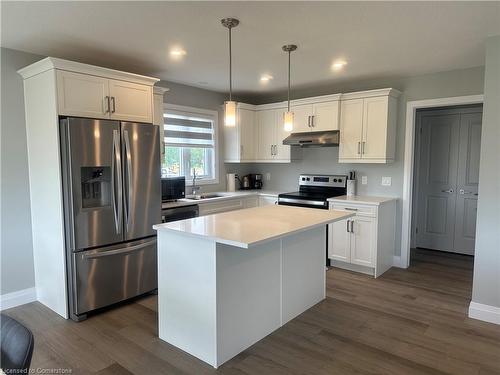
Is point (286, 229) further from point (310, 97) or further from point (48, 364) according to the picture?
point (310, 97)

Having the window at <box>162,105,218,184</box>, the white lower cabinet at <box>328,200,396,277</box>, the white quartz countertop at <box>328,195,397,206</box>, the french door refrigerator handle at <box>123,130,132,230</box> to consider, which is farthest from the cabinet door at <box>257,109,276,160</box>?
the french door refrigerator handle at <box>123,130,132,230</box>

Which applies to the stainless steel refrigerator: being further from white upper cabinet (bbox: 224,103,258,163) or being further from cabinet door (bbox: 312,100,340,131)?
cabinet door (bbox: 312,100,340,131)

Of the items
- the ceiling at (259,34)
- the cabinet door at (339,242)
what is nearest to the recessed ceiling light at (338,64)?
the ceiling at (259,34)

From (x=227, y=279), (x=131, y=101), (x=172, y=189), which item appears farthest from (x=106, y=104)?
(x=227, y=279)

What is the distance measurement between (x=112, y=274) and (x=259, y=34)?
2571 mm

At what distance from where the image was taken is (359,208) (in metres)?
4.24

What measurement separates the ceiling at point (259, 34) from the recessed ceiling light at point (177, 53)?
5 cm

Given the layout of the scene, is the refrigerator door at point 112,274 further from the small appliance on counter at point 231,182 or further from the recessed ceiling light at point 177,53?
the small appliance on counter at point 231,182

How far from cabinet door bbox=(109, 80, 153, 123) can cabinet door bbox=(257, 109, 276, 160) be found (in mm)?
2175

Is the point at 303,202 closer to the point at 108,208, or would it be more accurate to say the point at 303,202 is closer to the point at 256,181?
the point at 256,181

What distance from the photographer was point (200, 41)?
119 inches

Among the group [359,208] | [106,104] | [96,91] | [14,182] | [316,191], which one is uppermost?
[96,91]

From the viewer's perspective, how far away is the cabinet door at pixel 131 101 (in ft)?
10.9

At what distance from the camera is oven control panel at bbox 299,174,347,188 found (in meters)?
4.91
